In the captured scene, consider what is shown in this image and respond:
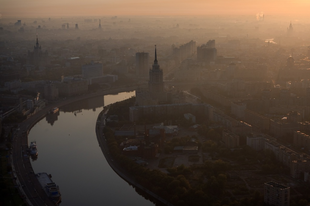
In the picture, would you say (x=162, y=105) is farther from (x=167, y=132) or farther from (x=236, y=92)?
(x=236, y=92)

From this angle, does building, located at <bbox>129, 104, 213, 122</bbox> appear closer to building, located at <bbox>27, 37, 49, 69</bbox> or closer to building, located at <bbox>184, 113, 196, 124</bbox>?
building, located at <bbox>184, 113, 196, 124</bbox>

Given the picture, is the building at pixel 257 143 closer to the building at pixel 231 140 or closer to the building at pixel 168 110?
the building at pixel 231 140

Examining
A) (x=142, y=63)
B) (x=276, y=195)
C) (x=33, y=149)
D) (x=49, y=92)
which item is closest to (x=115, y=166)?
(x=33, y=149)

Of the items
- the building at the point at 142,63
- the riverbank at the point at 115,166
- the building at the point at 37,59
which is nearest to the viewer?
the riverbank at the point at 115,166

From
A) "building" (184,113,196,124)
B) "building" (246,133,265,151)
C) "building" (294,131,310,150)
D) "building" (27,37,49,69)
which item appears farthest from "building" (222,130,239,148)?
"building" (27,37,49,69)

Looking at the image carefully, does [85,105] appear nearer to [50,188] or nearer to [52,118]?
[52,118]

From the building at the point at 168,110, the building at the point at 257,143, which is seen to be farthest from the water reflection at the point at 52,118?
the building at the point at 257,143
